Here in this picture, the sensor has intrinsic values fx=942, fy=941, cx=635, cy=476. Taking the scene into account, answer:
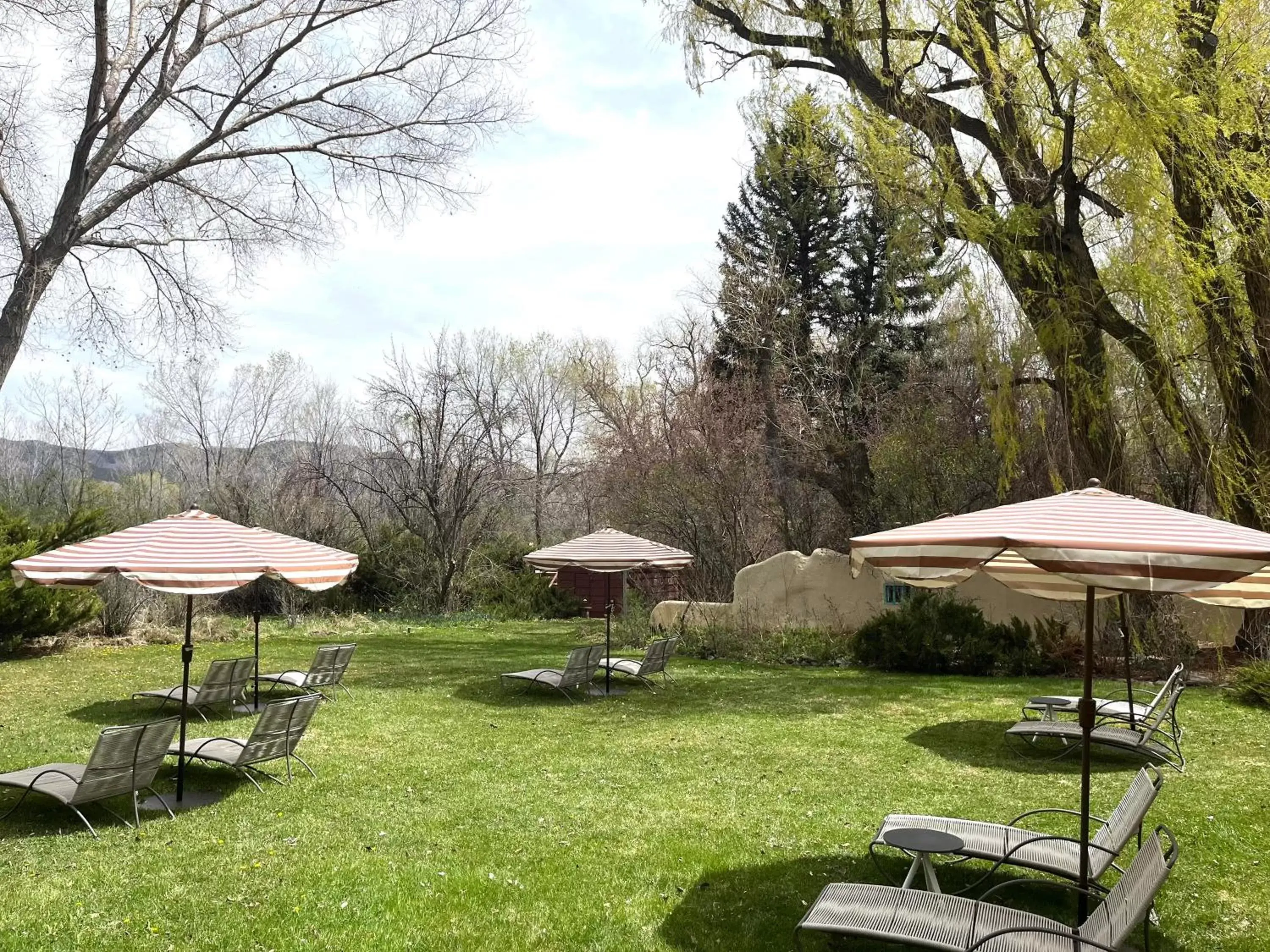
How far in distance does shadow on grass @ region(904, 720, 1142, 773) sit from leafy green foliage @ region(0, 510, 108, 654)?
12792 mm

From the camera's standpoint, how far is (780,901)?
5219 millimetres

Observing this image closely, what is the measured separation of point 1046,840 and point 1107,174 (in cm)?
1018

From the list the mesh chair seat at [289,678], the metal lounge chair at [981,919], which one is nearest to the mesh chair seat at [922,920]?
the metal lounge chair at [981,919]

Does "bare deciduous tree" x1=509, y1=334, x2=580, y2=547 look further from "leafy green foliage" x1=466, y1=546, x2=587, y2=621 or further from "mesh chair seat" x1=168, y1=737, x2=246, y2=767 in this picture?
"mesh chair seat" x1=168, y1=737, x2=246, y2=767

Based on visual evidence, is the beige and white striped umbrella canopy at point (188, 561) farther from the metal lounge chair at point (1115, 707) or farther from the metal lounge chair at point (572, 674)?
the metal lounge chair at point (1115, 707)

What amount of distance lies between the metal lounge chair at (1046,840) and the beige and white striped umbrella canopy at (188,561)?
14.8ft

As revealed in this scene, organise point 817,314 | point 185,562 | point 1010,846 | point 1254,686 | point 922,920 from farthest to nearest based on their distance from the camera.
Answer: point 817,314 → point 1254,686 → point 185,562 → point 1010,846 → point 922,920

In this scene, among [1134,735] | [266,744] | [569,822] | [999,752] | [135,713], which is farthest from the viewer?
[135,713]

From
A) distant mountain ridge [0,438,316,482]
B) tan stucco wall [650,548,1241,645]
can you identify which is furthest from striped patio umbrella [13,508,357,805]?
distant mountain ridge [0,438,316,482]

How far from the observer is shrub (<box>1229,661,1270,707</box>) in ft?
34.9

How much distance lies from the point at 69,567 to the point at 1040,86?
43.9ft

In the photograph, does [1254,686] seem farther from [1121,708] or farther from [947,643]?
[947,643]

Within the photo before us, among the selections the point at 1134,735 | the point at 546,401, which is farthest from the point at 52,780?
the point at 546,401

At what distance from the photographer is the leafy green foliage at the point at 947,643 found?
14.0m
